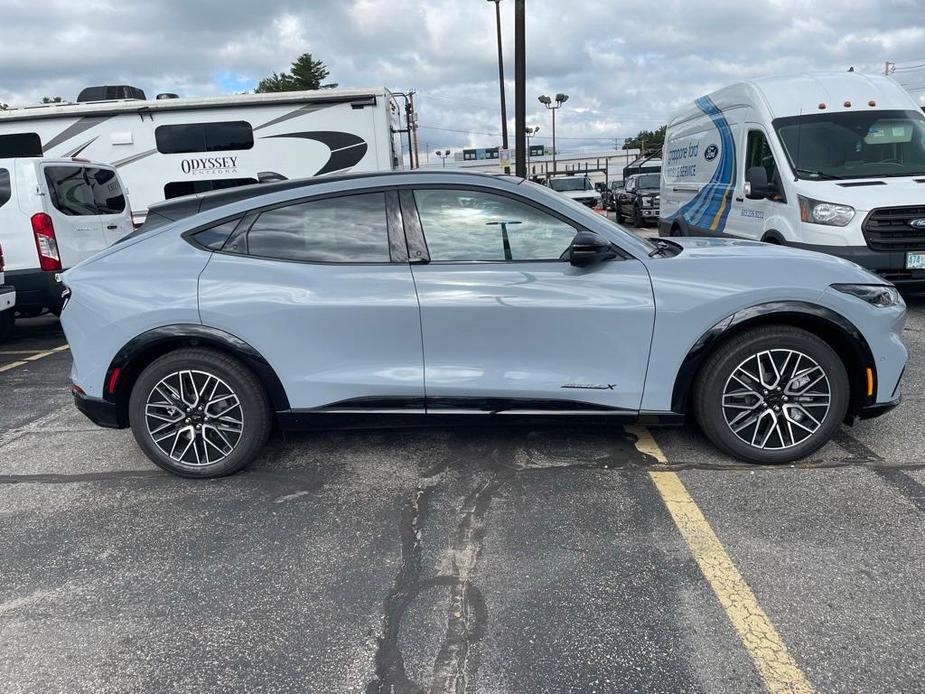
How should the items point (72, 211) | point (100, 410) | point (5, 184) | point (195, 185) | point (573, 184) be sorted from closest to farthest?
point (100, 410)
point (5, 184)
point (72, 211)
point (195, 185)
point (573, 184)

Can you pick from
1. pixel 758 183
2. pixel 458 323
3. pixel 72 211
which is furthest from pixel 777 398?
pixel 72 211

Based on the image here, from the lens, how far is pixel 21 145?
10.7 metres

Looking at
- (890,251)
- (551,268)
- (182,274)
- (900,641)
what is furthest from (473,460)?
(890,251)

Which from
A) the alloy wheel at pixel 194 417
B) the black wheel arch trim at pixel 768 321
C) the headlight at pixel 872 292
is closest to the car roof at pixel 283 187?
the alloy wheel at pixel 194 417

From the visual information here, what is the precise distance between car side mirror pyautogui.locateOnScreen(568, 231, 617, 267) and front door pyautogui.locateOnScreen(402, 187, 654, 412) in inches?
2.2

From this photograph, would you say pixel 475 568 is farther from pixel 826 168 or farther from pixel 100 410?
pixel 826 168

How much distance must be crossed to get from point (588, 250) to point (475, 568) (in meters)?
1.62

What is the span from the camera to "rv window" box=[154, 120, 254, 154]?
1055 centimetres

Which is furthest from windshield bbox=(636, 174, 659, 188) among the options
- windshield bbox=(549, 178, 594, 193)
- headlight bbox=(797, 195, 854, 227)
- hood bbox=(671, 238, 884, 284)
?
hood bbox=(671, 238, 884, 284)

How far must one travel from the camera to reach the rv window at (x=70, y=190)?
7.06 meters

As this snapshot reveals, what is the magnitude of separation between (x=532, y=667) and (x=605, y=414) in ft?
5.08

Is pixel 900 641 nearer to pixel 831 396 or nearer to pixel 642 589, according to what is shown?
pixel 642 589

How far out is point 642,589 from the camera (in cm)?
262

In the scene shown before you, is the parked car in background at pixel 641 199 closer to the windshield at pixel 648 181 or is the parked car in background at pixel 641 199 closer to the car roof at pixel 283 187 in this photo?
the windshield at pixel 648 181
